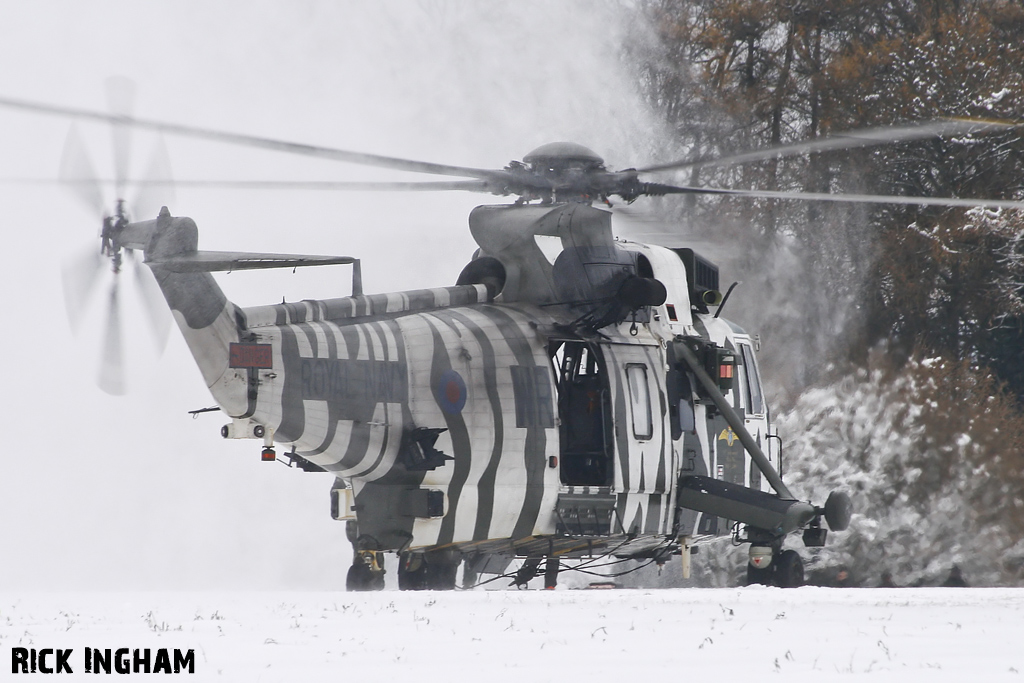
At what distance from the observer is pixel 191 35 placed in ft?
79.9

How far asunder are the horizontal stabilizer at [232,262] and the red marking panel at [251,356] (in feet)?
2.07

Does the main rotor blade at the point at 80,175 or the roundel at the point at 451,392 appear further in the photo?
the roundel at the point at 451,392

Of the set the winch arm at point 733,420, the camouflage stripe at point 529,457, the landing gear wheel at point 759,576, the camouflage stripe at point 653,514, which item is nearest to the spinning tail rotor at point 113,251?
the camouflage stripe at point 529,457

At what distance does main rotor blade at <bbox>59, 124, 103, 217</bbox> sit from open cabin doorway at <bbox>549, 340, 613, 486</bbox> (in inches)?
170

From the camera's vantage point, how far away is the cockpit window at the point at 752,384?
14594 millimetres

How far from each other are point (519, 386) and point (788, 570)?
3534 mm

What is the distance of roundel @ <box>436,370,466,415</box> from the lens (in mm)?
11688

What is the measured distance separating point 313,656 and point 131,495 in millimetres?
16952

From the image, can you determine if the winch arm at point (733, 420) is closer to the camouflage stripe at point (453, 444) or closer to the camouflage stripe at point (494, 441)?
the camouflage stripe at point (494, 441)

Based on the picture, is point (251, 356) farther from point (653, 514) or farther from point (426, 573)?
point (653, 514)

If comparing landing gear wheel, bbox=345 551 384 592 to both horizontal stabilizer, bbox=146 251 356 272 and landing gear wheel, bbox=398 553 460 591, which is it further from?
horizontal stabilizer, bbox=146 251 356 272

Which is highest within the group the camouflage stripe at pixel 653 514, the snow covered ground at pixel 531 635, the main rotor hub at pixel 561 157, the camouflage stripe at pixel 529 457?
the main rotor hub at pixel 561 157

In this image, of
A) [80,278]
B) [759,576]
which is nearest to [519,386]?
[759,576]

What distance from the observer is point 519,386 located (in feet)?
40.0
